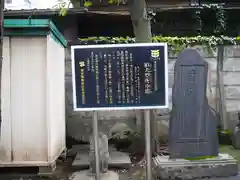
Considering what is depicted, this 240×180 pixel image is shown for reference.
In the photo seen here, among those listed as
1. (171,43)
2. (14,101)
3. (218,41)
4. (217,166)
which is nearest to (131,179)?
(217,166)

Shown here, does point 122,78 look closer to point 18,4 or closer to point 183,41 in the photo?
point 183,41

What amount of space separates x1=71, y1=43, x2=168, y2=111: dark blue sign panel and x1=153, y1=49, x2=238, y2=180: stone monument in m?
1.58

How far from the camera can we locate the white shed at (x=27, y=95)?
565 centimetres

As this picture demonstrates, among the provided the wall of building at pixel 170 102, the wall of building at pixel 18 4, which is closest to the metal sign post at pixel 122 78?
the wall of building at pixel 170 102

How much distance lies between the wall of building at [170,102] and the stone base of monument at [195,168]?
2.75 m

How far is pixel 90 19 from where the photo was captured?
10.4 m

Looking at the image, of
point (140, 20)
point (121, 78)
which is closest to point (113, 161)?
point (121, 78)

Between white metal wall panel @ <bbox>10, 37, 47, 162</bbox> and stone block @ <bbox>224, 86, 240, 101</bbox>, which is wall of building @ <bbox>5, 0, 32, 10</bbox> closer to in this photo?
white metal wall panel @ <bbox>10, 37, 47, 162</bbox>

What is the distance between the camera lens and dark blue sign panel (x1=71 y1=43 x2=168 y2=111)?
4.54 metres

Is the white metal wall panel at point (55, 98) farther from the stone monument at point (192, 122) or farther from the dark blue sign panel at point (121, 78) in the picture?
the stone monument at point (192, 122)

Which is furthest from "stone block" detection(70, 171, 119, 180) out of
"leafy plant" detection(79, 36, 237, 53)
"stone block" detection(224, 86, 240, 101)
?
"stone block" detection(224, 86, 240, 101)

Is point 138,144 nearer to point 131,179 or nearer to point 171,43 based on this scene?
point 131,179

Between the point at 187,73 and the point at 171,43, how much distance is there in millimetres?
2679

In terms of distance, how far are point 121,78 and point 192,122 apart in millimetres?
2126
